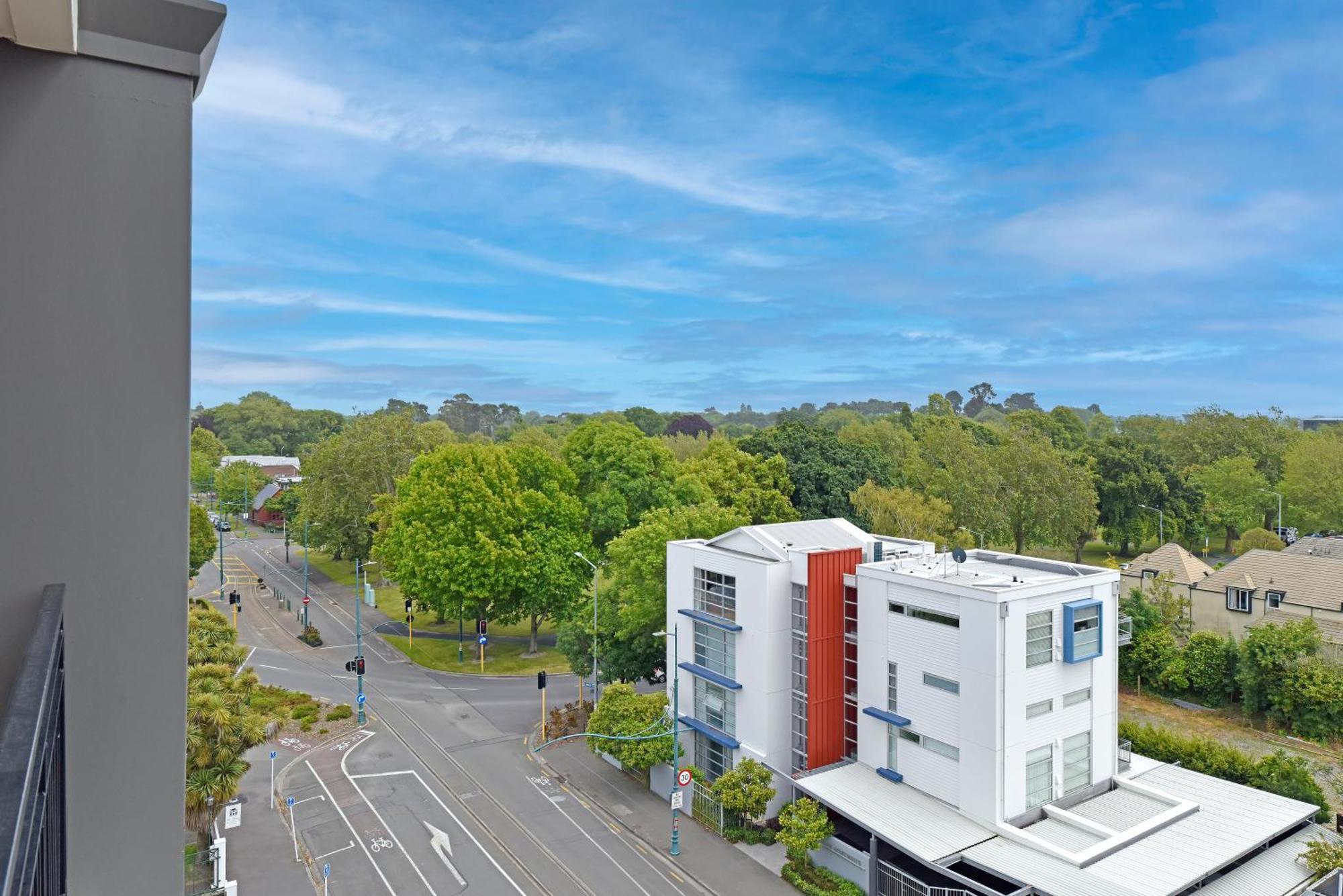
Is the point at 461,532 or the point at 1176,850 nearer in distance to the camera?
the point at 1176,850

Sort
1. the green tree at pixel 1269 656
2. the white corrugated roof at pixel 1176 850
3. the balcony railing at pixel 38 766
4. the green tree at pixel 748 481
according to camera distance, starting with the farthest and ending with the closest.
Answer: the green tree at pixel 748 481 < the green tree at pixel 1269 656 < the white corrugated roof at pixel 1176 850 < the balcony railing at pixel 38 766

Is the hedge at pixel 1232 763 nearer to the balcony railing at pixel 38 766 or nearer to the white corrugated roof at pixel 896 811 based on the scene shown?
the white corrugated roof at pixel 896 811

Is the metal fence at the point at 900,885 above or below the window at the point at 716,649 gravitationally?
below

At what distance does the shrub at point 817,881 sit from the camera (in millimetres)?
18281

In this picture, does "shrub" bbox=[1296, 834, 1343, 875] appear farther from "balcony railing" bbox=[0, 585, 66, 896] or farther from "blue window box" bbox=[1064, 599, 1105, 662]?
"balcony railing" bbox=[0, 585, 66, 896]

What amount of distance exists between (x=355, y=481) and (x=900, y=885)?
131 feet

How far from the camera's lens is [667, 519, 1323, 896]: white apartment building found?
55.2 ft

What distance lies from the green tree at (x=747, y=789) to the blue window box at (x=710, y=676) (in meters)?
1.88

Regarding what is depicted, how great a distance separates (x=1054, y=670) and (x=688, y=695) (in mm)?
9711

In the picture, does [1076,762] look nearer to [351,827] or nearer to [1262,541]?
[351,827]

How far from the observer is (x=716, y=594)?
75.0ft

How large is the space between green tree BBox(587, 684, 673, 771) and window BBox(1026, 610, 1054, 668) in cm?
954

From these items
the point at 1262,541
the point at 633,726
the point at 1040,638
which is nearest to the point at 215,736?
the point at 633,726

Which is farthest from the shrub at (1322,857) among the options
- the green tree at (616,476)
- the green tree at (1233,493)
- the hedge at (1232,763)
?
the green tree at (1233,493)
